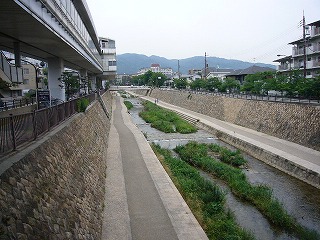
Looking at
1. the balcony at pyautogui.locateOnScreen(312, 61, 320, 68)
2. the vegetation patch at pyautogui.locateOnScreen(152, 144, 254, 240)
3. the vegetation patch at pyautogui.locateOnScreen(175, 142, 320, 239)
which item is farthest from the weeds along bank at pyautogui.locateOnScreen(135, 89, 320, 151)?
the balcony at pyautogui.locateOnScreen(312, 61, 320, 68)

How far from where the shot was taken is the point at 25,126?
29.8 ft

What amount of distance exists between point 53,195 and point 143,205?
5.04 m

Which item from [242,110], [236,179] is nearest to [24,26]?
[236,179]

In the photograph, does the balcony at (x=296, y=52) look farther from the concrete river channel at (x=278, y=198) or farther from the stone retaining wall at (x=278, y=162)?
the concrete river channel at (x=278, y=198)

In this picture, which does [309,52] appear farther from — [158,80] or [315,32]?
[158,80]

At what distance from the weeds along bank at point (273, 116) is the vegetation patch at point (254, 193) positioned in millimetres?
6508

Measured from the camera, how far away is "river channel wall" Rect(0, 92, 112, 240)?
5.61 m

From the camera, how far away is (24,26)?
37.9 ft

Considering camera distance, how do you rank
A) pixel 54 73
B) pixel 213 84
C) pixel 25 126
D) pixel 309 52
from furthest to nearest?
1. pixel 213 84
2. pixel 309 52
3. pixel 54 73
4. pixel 25 126

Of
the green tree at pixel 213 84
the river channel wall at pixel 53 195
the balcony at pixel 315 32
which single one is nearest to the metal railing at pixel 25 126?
the river channel wall at pixel 53 195

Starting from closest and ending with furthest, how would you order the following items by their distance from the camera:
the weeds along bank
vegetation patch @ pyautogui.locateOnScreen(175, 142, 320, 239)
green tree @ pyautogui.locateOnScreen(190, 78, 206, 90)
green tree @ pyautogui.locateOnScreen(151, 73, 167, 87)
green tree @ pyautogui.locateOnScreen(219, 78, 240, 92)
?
1. vegetation patch @ pyautogui.locateOnScreen(175, 142, 320, 239)
2. the weeds along bank
3. green tree @ pyautogui.locateOnScreen(219, 78, 240, 92)
4. green tree @ pyautogui.locateOnScreen(190, 78, 206, 90)
5. green tree @ pyautogui.locateOnScreen(151, 73, 167, 87)

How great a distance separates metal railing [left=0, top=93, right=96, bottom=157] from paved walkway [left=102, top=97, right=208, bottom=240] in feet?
12.6

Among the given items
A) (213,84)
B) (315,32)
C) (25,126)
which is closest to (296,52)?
(315,32)

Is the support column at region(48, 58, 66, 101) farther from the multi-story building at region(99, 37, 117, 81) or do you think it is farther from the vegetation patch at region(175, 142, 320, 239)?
the multi-story building at region(99, 37, 117, 81)
